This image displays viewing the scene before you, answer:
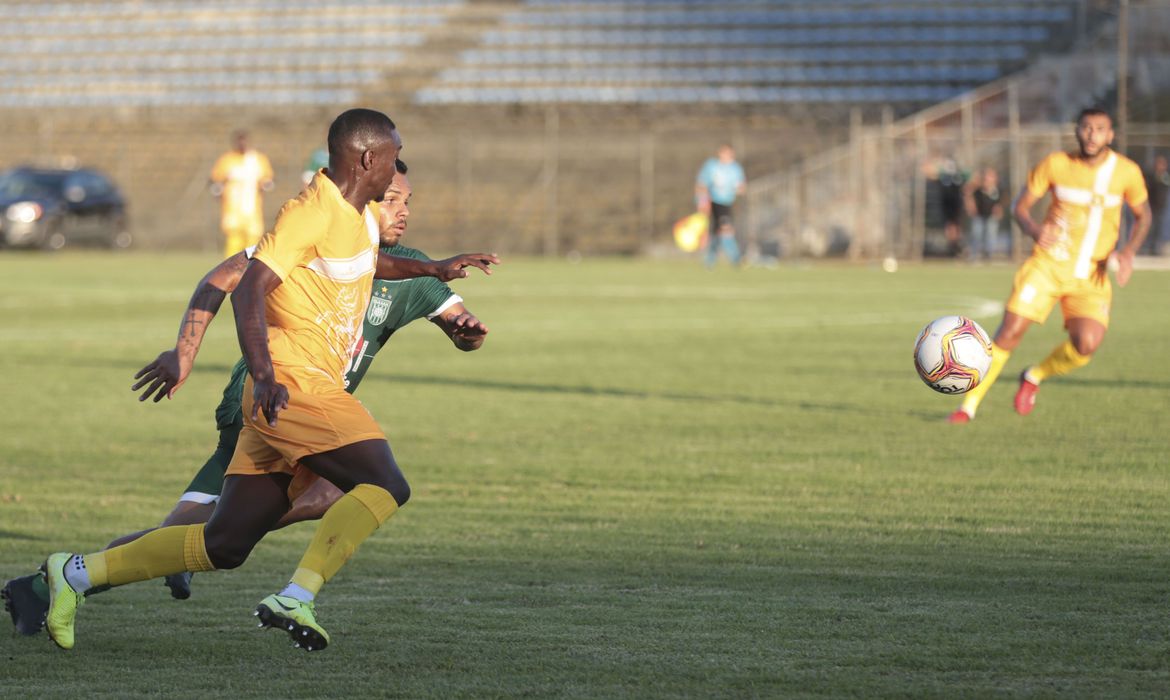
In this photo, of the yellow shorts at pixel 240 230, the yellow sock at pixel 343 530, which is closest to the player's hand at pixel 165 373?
the yellow sock at pixel 343 530

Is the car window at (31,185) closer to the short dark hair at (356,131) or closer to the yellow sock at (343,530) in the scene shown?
the short dark hair at (356,131)

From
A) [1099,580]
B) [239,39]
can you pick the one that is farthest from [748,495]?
[239,39]

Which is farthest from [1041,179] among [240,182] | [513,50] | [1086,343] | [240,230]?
[513,50]

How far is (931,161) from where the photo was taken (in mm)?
34906

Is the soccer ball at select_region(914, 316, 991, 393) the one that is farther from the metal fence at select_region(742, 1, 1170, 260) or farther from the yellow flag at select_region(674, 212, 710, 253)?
the metal fence at select_region(742, 1, 1170, 260)

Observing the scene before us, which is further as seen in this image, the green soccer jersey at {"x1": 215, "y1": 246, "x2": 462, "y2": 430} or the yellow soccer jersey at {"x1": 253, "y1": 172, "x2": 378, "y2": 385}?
the green soccer jersey at {"x1": 215, "y1": 246, "x2": 462, "y2": 430}

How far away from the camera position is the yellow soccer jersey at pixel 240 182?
26.8m

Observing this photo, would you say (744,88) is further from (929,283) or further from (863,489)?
(863,489)

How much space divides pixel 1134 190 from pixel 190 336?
7.70 metres

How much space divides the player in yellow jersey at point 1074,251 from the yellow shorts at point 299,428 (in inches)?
264

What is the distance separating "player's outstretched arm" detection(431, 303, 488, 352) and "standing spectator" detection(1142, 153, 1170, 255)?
92.7 ft

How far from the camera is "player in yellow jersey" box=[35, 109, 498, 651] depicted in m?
5.00

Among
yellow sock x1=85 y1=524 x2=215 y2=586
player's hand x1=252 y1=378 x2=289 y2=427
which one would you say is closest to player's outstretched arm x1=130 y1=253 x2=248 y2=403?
player's hand x1=252 y1=378 x2=289 y2=427

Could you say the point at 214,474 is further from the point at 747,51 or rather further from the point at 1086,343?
the point at 747,51
